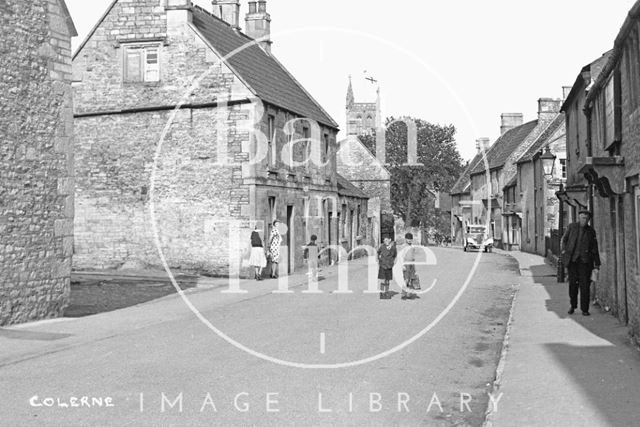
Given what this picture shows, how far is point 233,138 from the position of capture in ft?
80.4

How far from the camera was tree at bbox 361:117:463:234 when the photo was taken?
274 ft

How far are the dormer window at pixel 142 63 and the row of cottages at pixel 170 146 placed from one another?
1.3 inches

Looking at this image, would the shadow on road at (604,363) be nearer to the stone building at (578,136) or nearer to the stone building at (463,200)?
the stone building at (578,136)

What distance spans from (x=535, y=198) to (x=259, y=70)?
21274mm

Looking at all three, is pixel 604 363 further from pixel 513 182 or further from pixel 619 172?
pixel 513 182

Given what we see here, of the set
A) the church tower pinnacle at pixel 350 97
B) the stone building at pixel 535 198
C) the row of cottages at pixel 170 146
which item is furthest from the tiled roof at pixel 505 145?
the row of cottages at pixel 170 146

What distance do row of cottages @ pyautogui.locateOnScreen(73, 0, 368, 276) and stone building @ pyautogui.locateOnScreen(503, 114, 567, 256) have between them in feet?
54.7

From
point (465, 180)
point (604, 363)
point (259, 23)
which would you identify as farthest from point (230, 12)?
point (465, 180)

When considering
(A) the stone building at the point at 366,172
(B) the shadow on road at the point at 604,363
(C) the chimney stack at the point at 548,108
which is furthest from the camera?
(A) the stone building at the point at 366,172

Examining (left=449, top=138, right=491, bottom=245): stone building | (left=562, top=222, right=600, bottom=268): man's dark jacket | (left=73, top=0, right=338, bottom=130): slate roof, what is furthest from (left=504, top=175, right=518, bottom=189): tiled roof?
(left=562, top=222, right=600, bottom=268): man's dark jacket

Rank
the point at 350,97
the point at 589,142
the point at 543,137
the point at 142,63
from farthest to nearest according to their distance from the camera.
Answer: the point at 350,97, the point at 543,137, the point at 142,63, the point at 589,142

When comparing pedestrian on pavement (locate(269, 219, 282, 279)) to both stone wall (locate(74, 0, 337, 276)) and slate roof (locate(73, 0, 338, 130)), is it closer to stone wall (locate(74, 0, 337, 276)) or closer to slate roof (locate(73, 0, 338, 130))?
stone wall (locate(74, 0, 337, 276))

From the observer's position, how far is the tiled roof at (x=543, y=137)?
153ft

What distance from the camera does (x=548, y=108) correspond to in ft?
177
